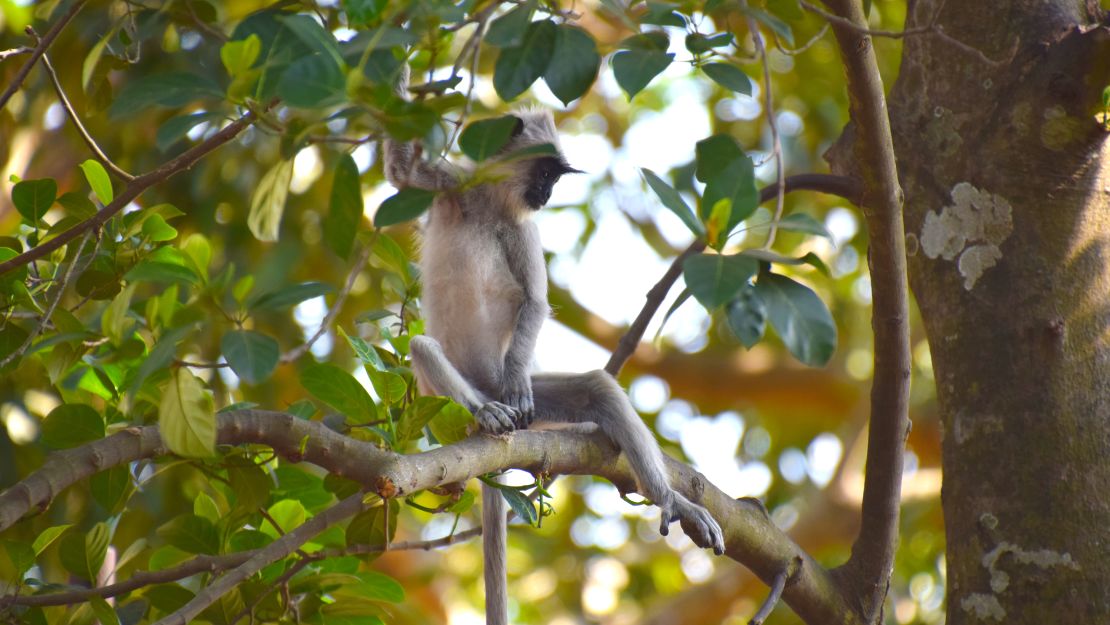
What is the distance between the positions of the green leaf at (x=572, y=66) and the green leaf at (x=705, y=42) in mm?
166

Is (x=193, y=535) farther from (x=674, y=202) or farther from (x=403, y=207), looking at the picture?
(x=674, y=202)

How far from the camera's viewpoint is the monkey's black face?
4.14 m

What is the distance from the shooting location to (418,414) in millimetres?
2449

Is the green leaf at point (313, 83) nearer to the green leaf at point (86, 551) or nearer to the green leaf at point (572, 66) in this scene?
the green leaf at point (572, 66)

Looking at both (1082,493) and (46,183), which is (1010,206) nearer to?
(1082,493)

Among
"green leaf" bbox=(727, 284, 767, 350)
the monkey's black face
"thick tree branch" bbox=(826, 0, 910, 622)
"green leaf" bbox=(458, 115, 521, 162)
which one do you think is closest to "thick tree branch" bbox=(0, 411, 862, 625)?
"thick tree branch" bbox=(826, 0, 910, 622)

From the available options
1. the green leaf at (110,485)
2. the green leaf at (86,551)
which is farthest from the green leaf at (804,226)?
the green leaf at (86,551)

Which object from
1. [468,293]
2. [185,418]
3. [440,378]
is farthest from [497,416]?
[185,418]

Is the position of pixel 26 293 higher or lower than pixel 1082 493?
higher

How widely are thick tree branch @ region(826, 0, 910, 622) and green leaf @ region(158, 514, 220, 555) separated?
165 centimetres

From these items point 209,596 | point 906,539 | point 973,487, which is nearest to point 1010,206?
point 973,487

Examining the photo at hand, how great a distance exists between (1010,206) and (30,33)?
96.5 inches

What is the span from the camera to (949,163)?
10.2 ft

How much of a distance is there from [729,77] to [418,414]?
0.98 meters
